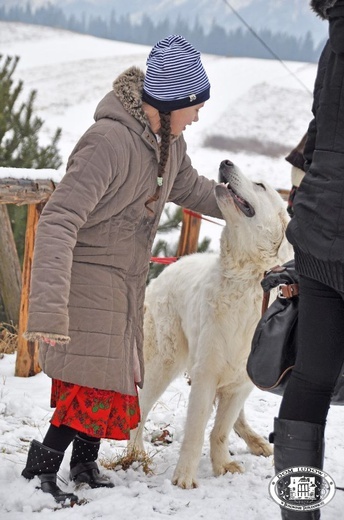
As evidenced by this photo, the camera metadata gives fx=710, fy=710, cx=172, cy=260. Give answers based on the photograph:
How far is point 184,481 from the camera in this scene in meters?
3.20

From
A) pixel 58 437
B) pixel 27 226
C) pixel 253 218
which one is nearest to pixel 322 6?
pixel 253 218

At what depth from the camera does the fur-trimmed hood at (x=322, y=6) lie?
1.96 m

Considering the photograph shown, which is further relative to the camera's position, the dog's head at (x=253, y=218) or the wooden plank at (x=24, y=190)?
the wooden plank at (x=24, y=190)

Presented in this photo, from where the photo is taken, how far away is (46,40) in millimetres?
30797

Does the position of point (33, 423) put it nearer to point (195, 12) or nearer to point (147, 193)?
point (147, 193)

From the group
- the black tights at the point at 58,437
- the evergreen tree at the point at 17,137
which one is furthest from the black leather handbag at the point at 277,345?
the evergreen tree at the point at 17,137

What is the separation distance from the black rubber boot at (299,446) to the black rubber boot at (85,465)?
1105 mm

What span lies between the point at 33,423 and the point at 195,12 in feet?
93.8

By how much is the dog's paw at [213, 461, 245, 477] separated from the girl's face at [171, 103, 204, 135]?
1641 millimetres

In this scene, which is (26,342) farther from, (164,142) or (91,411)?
(164,142)

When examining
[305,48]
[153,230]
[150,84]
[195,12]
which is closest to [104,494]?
[153,230]

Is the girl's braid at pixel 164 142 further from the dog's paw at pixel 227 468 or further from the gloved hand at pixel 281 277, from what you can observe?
the dog's paw at pixel 227 468

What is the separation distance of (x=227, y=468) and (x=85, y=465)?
31.2 inches

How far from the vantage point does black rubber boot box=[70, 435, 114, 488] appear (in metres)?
3.01
